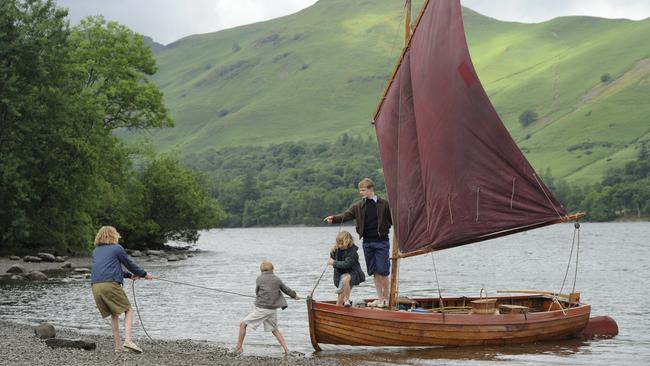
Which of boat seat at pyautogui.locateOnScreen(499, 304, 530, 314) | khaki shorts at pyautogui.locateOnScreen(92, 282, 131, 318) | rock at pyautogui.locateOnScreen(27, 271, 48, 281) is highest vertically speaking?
khaki shorts at pyautogui.locateOnScreen(92, 282, 131, 318)

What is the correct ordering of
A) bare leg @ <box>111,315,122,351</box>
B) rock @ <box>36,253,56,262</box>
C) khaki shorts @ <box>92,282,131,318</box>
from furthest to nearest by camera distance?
rock @ <box>36,253,56,262</box> → bare leg @ <box>111,315,122,351</box> → khaki shorts @ <box>92,282,131,318</box>

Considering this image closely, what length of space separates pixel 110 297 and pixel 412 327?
794cm

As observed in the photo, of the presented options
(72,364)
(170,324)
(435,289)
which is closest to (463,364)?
(72,364)

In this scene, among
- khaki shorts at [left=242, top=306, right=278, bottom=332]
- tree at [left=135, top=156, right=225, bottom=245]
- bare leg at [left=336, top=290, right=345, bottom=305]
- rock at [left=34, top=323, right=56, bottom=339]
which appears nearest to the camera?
khaki shorts at [left=242, top=306, right=278, bottom=332]

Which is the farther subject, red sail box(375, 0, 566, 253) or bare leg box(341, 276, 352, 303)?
red sail box(375, 0, 566, 253)

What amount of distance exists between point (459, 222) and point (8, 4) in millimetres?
37546

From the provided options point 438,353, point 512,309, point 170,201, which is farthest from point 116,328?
point 170,201

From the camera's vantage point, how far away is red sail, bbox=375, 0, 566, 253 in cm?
2345

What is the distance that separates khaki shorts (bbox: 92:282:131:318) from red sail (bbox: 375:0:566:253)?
781 centimetres

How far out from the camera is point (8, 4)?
5162 centimetres

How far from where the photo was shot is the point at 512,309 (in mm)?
25406

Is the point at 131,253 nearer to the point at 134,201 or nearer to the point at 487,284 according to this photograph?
the point at 134,201

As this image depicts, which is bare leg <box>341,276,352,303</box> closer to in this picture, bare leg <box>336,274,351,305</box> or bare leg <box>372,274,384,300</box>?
bare leg <box>336,274,351,305</box>

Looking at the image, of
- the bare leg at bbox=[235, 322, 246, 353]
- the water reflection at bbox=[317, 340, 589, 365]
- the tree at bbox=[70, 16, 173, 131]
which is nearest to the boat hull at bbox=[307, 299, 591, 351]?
the water reflection at bbox=[317, 340, 589, 365]
